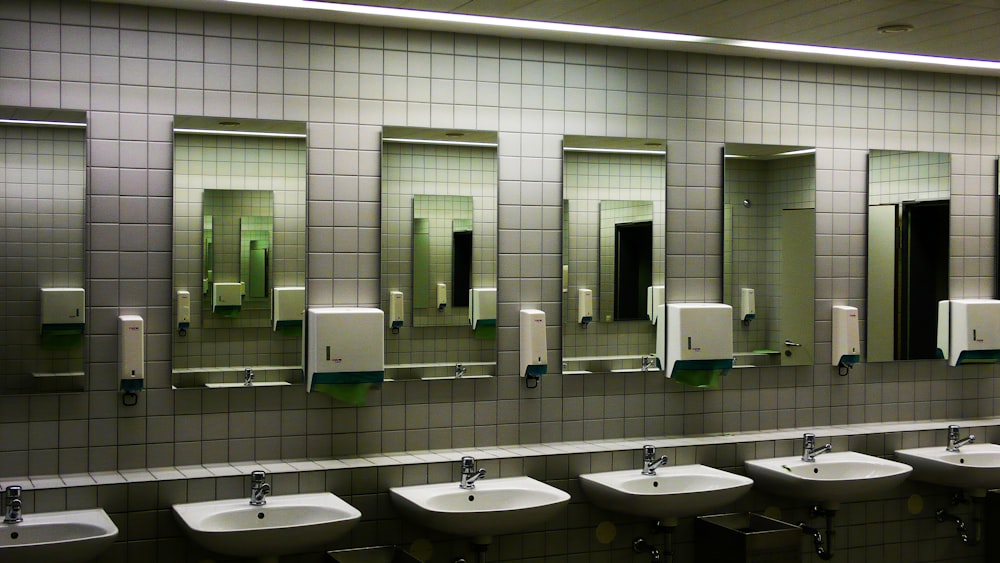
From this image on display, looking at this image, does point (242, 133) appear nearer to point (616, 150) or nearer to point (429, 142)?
point (429, 142)

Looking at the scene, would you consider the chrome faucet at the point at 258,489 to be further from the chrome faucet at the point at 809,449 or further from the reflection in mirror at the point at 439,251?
the chrome faucet at the point at 809,449

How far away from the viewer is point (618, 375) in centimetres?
495

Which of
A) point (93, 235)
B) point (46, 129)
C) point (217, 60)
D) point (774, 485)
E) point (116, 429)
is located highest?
point (217, 60)

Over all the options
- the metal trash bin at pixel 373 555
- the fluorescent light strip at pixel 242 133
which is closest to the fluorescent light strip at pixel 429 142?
the fluorescent light strip at pixel 242 133

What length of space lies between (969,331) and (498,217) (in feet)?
8.84

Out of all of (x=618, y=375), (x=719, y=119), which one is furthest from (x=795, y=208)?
(x=618, y=375)

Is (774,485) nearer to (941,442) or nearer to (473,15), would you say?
(941,442)

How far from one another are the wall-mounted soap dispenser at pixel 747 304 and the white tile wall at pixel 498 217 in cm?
13

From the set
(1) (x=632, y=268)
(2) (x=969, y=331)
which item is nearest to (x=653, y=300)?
(1) (x=632, y=268)

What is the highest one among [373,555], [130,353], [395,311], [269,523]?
[395,311]

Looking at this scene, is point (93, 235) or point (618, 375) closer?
point (93, 235)

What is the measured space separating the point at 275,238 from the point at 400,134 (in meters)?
0.71

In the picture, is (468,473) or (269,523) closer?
(269,523)

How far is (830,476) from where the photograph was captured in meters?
4.96
